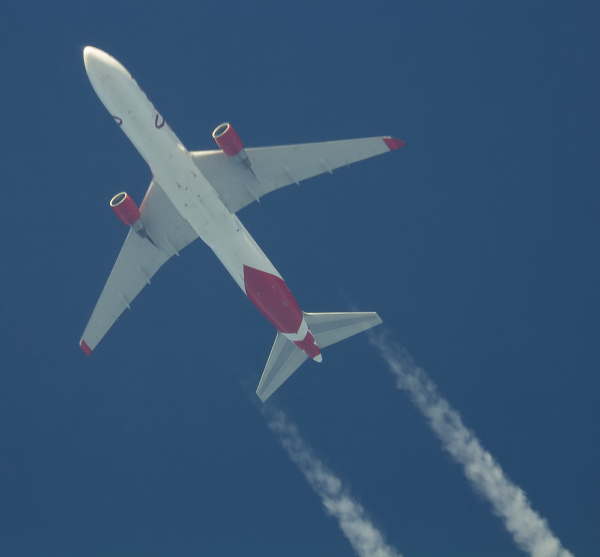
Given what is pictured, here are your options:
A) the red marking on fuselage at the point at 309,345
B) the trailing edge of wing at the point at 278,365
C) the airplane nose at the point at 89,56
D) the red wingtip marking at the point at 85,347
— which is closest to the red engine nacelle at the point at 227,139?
the airplane nose at the point at 89,56

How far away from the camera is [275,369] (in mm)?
45250

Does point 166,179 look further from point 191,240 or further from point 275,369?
point 275,369

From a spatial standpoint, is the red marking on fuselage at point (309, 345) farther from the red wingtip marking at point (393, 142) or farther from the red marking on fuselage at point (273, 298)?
the red wingtip marking at point (393, 142)

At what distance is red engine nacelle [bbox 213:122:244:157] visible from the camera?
40469 mm

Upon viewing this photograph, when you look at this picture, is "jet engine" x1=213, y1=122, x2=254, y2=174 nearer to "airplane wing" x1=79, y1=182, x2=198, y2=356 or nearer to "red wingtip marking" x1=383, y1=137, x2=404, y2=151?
"airplane wing" x1=79, y1=182, x2=198, y2=356

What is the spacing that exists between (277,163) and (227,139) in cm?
425

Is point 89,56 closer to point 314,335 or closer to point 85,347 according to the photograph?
point 85,347

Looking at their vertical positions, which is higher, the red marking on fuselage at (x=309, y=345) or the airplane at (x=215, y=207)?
the airplane at (x=215, y=207)

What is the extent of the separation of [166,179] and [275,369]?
49.3ft

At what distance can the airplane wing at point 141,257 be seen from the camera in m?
44.3

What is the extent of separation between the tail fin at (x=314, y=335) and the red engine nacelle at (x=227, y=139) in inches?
481

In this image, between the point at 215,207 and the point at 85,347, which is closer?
the point at 215,207

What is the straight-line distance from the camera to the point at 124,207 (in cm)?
4166

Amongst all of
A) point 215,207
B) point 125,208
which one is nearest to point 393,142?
point 215,207
